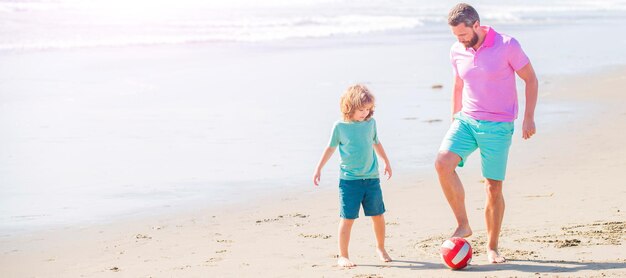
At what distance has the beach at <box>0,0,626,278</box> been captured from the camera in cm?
633

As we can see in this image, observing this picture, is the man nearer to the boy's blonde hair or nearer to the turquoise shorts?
the turquoise shorts

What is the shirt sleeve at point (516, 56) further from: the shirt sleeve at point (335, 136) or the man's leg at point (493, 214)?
the shirt sleeve at point (335, 136)

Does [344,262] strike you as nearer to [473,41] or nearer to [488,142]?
[488,142]

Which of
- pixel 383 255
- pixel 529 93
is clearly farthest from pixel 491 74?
pixel 383 255

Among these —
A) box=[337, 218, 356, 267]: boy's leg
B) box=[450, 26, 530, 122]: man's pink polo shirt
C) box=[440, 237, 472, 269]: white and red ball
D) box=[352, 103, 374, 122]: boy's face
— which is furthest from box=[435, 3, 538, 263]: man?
box=[337, 218, 356, 267]: boy's leg

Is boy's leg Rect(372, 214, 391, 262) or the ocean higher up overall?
the ocean

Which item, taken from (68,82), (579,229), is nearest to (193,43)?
(68,82)

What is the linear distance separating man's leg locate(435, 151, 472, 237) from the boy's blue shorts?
42cm

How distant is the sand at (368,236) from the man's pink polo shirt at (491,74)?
3.06ft

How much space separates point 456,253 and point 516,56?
1.25 meters

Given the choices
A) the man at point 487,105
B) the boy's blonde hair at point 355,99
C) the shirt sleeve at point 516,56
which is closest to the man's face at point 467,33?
the man at point 487,105

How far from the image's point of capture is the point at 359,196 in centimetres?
598

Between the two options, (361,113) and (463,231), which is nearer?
(361,113)

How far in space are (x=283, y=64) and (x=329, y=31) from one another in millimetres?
10010
